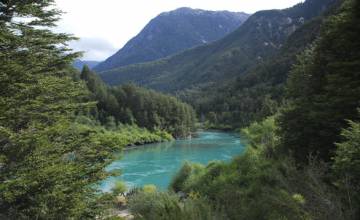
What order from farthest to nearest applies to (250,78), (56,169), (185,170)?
(250,78), (185,170), (56,169)

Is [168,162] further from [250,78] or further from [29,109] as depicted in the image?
[250,78]

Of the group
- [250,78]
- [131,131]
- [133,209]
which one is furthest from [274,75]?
[133,209]

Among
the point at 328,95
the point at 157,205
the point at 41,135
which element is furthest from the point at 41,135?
the point at 328,95

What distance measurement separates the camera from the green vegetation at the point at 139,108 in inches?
3317

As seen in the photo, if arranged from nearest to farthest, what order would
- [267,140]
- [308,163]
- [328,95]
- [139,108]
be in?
[308,163] → [328,95] → [267,140] → [139,108]

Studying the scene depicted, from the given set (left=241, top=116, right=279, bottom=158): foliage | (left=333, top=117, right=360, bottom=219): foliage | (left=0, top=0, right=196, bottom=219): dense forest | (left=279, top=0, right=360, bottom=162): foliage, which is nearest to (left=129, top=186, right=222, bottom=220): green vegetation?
(left=0, top=0, right=196, bottom=219): dense forest

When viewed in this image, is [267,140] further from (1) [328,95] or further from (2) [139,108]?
(2) [139,108]

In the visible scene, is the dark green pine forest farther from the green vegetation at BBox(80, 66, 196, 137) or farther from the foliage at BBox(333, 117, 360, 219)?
the green vegetation at BBox(80, 66, 196, 137)

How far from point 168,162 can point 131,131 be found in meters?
35.1

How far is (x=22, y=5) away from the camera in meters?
10.0

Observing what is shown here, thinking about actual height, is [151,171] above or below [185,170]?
below

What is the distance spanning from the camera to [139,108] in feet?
301

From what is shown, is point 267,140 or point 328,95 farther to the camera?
point 267,140

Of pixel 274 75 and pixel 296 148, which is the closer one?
pixel 296 148
